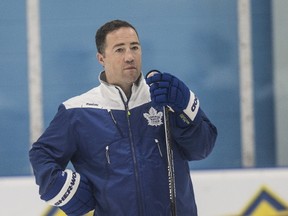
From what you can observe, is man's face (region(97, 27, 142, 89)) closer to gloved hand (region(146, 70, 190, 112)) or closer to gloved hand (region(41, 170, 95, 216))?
gloved hand (region(146, 70, 190, 112))

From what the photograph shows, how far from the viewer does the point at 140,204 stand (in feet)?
6.03

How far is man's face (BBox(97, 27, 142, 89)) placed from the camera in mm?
1940

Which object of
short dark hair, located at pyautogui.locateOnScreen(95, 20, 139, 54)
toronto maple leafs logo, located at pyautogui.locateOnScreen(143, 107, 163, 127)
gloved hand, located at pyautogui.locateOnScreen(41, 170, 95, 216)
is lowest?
gloved hand, located at pyautogui.locateOnScreen(41, 170, 95, 216)

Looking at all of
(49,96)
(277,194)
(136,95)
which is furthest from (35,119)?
(136,95)

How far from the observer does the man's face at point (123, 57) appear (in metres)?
1.94

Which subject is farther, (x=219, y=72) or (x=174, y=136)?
(x=219, y=72)

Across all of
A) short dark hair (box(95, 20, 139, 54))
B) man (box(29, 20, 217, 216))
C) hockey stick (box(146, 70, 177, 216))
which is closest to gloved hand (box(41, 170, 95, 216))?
man (box(29, 20, 217, 216))

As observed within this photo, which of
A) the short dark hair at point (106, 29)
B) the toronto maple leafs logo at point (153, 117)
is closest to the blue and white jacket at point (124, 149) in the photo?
the toronto maple leafs logo at point (153, 117)

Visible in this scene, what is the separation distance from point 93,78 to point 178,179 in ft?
5.85

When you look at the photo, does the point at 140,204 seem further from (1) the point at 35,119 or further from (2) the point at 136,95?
(1) the point at 35,119

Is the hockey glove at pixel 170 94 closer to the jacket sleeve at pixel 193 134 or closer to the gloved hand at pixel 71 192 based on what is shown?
the jacket sleeve at pixel 193 134

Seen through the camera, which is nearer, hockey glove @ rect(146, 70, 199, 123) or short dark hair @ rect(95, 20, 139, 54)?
hockey glove @ rect(146, 70, 199, 123)

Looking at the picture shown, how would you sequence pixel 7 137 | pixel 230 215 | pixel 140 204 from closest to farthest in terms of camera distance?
pixel 140 204
pixel 230 215
pixel 7 137

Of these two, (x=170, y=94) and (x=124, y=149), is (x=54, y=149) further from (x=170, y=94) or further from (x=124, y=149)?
(x=170, y=94)
